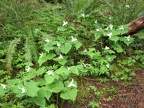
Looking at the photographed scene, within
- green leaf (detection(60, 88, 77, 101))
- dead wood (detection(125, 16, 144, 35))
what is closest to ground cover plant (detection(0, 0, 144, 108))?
green leaf (detection(60, 88, 77, 101))

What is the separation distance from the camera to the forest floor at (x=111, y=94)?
3.56 meters

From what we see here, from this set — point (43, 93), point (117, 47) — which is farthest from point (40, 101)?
point (117, 47)

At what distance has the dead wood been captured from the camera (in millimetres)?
4557

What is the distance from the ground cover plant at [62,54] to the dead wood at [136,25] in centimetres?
14

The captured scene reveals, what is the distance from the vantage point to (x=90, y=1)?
557 centimetres

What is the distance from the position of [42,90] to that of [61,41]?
1273mm

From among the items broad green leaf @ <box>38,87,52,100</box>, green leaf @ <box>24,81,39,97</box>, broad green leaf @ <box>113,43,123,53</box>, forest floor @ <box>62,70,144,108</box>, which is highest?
green leaf @ <box>24,81,39,97</box>

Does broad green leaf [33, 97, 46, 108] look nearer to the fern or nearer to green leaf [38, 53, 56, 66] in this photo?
green leaf [38, 53, 56, 66]

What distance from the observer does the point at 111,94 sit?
372 centimetres

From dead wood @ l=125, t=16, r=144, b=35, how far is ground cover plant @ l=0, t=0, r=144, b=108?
0.14m

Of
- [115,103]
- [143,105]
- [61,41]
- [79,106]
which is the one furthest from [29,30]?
[143,105]

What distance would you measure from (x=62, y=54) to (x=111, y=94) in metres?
1.12

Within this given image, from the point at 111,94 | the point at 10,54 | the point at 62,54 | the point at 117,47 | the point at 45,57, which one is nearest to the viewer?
the point at 111,94

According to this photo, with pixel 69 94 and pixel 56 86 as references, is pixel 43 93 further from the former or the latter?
pixel 69 94
